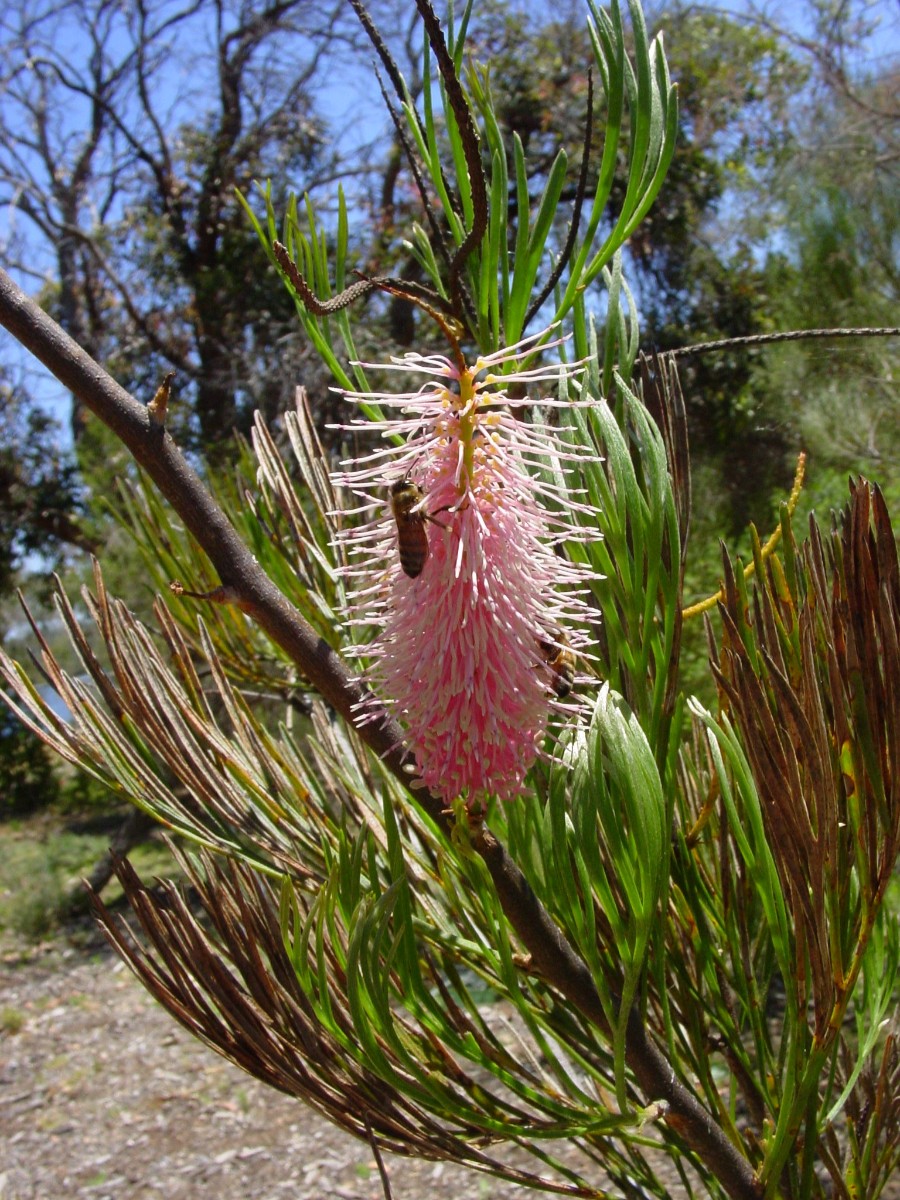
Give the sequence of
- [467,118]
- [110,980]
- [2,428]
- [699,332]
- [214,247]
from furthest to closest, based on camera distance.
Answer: [2,428] < [214,247] < [699,332] < [110,980] < [467,118]

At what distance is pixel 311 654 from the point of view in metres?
0.35

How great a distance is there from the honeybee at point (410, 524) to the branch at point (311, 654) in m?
0.06

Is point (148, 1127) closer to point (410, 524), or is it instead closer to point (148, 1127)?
point (148, 1127)

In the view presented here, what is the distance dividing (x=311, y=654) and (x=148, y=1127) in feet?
7.77

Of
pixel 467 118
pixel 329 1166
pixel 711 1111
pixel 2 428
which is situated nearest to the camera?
pixel 467 118

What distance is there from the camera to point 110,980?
316 centimetres

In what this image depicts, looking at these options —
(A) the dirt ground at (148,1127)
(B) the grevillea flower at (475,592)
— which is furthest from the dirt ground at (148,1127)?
(B) the grevillea flower at (475,592)

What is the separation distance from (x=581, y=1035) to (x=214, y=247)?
4.70 meters

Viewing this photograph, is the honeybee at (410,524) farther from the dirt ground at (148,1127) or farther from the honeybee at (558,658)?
the dirt ground at (148,1127)

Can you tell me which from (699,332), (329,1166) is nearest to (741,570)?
(329,1166)

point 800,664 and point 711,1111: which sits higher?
point 800,664

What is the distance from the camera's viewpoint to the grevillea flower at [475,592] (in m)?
0.30

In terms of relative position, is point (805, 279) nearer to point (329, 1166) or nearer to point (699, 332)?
point (699, 332)

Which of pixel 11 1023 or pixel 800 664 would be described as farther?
pixel 11 1023
